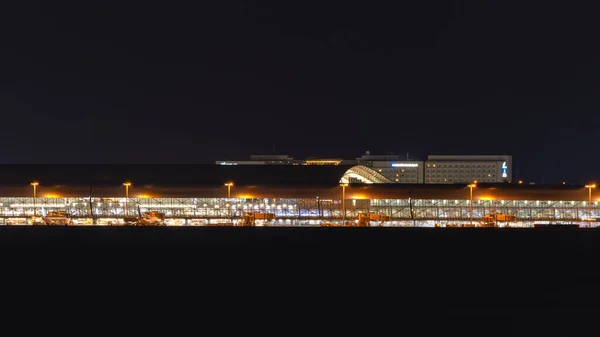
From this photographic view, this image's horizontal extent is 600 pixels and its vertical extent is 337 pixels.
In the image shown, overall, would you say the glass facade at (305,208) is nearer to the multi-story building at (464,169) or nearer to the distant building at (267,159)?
the multi-story building at (464,169)

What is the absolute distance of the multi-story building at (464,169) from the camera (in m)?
75.1

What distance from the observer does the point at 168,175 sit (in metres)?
35.3

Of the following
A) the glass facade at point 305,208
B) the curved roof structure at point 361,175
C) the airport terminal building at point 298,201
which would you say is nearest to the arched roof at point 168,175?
the airport terminal building at point 298,201

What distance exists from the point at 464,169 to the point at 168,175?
52.1 meters

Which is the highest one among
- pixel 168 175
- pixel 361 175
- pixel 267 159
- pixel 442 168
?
pixel 267 159
